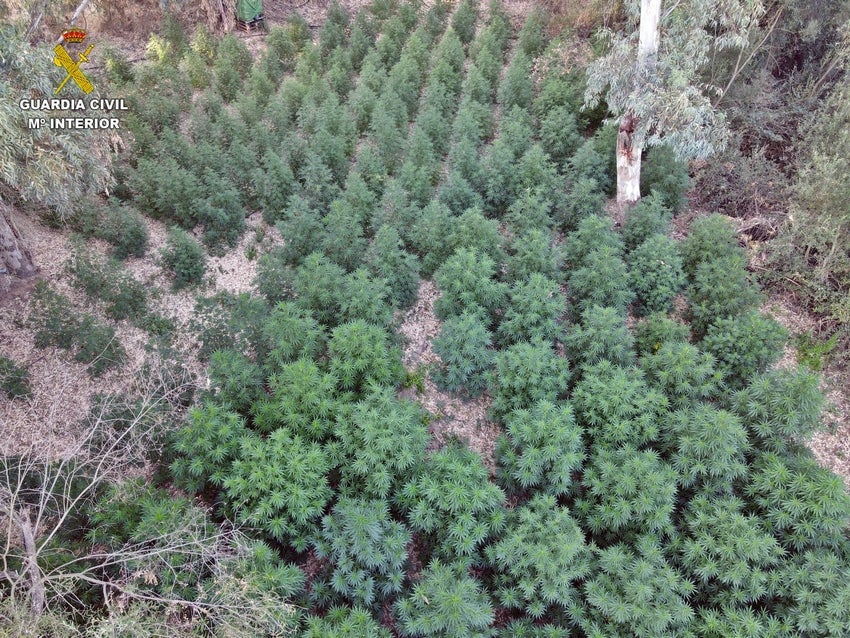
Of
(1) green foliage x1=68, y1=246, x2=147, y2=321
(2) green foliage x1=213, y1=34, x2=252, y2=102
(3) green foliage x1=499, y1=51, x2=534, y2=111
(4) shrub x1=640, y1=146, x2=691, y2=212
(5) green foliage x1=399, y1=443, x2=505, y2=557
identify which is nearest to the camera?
(5) green foliage x1=399, y1=443, x2=505, y2=557

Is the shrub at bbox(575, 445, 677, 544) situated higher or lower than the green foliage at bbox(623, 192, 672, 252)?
lower

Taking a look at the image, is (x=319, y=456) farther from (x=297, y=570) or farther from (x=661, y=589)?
(x=661, y=589)

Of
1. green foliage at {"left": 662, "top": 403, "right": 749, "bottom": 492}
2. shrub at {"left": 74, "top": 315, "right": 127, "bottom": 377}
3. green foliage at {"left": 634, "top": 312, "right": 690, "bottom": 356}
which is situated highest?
green foliage at {"left": 634, "top": 312, "right": 690, "bottom": 356}

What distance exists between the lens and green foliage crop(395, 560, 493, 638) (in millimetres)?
5102

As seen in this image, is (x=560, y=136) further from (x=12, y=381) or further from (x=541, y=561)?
(x=12, y=381)

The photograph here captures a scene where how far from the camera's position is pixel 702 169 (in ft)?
37.2

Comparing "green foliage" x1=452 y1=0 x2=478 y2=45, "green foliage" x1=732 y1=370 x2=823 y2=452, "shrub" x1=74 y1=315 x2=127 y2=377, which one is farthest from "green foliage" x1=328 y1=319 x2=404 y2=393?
"green foliage" x1=452 y1=0 x2=478 y2=45

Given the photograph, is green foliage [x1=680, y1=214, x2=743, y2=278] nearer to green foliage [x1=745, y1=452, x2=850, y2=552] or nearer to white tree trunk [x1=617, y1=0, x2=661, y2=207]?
white tree trunk [x1=617, y1=0, x2=661, y2=207]

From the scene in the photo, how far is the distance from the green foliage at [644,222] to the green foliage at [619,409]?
3.45 meters

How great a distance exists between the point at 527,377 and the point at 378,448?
7.74 feet

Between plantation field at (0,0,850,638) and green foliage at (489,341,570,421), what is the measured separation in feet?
0.17

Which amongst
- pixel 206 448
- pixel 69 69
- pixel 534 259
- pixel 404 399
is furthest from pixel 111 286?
pixel 534 259

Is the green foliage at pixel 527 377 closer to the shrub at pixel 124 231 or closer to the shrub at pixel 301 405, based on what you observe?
the shrub at pixel 301 405

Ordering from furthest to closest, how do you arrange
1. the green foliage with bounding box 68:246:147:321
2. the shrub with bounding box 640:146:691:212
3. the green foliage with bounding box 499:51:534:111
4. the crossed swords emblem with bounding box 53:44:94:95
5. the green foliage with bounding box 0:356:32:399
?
the green foliage with bounding box 499:51:534:111
the shrub with bounding box 640:146:691:212
the green foliage with bounding box 68:246:147:321
the crossed swords emblem with bounding box 53:44:94:95
the green foliage with bounding box 0:356:32:399
